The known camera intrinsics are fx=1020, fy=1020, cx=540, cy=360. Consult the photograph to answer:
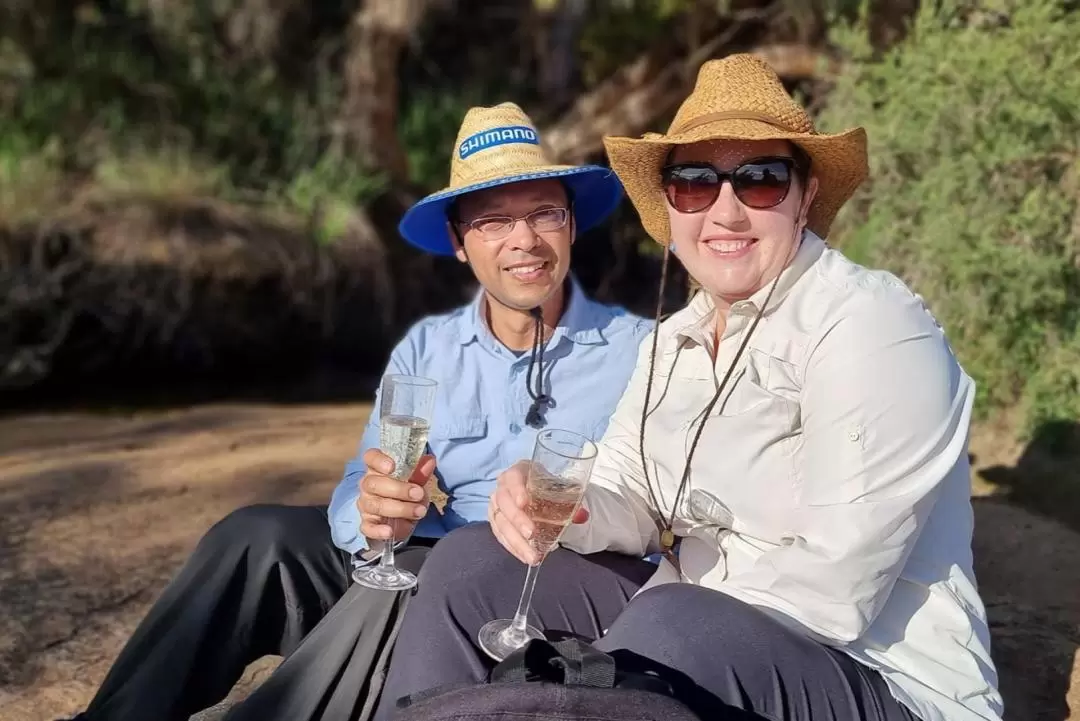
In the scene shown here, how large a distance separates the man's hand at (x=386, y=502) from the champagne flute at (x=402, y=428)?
0.02 meters

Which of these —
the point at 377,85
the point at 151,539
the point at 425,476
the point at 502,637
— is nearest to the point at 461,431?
the point at 425,476

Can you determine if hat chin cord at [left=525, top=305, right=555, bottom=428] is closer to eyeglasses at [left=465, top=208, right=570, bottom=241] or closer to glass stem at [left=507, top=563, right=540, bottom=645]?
eyeglasses at [left=465, top=208, right=570, bottom=241]

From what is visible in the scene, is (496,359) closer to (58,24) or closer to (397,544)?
(397,544)

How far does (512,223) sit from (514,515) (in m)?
0.91

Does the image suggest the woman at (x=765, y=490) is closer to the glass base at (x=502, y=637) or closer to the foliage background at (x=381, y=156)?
the glass base at (x=502, y=637)

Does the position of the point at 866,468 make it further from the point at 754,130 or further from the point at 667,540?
the point at 754,130

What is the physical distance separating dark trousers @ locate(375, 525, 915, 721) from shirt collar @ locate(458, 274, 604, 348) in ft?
2.13

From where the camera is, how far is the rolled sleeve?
5.49 feet

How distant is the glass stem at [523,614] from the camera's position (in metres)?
1.87

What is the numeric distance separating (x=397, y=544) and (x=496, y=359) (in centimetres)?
62

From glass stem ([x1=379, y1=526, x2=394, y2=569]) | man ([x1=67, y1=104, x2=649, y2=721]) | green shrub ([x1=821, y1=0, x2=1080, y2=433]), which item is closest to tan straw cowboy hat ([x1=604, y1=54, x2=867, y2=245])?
man ([x1=67, y1=104, x2=649, y2=721])

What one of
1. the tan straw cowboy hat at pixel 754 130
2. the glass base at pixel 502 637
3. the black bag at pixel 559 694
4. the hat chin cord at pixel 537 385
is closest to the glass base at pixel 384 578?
the glass base at pixel 502 637

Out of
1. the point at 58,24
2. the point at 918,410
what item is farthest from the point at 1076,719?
the point at 58,24

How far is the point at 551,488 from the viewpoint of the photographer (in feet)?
5.93
